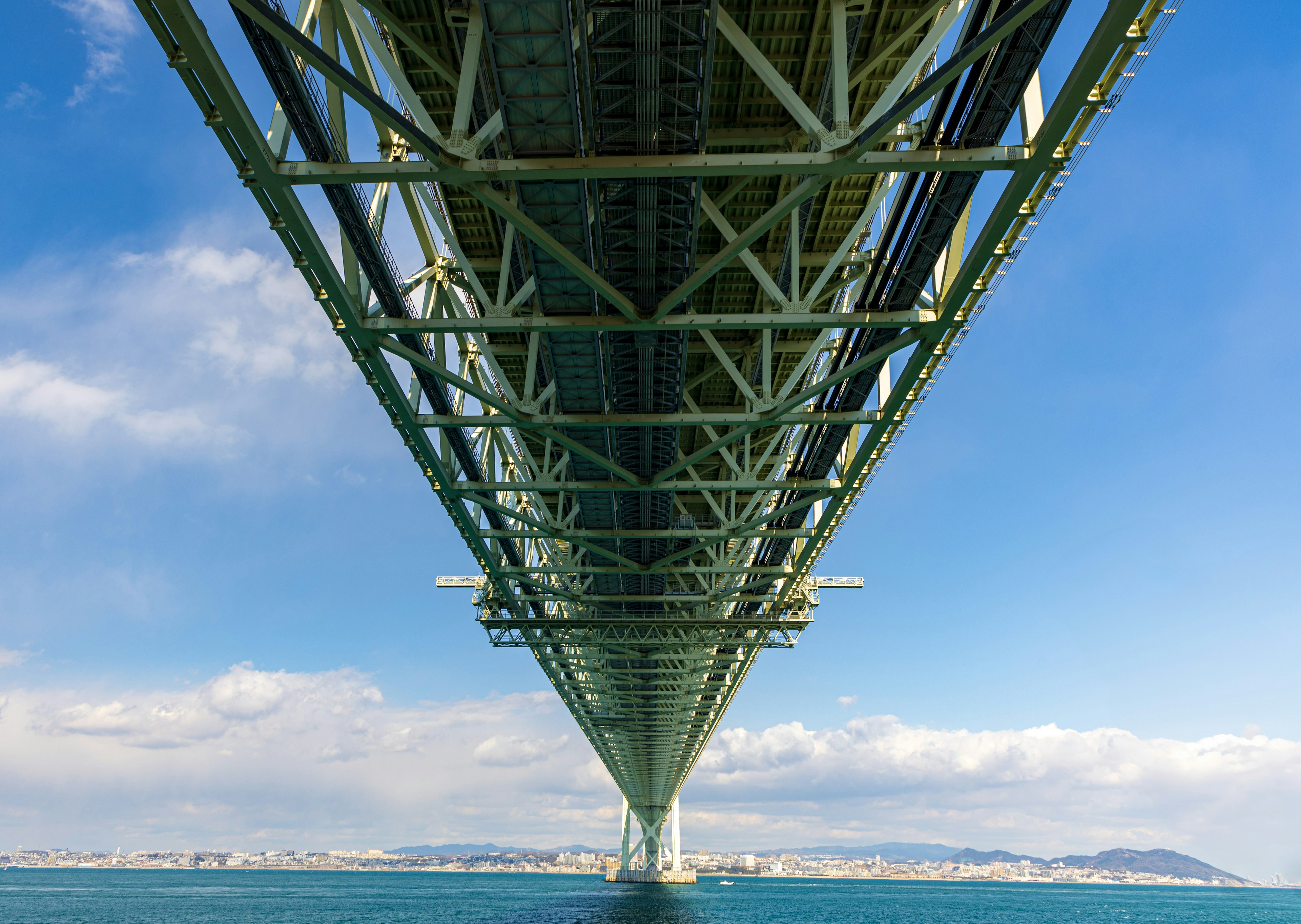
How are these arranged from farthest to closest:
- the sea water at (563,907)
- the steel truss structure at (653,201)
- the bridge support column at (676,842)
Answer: the bridge support column at (676,842) < the sea water at (563,907) < the steel truss structure at (653,201)

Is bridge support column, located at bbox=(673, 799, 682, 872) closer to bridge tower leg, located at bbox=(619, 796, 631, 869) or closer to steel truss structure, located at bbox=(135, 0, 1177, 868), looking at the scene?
bridge tower leg, located at bbox=(619, 796, 631, 869)

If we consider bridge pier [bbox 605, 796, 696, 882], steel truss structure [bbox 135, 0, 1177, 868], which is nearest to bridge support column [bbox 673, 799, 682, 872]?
bridge pier [bbox 605, 796, 696, 882]

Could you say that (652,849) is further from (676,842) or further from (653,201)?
(653,201)

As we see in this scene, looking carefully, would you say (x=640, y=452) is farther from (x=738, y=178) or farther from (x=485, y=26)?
(x=485, y=26)

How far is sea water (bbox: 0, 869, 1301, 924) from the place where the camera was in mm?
71125

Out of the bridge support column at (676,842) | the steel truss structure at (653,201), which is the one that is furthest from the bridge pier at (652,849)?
the steel truss structure at (653,201)

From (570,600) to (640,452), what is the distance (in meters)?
13.1

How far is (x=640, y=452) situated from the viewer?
80.0 ft

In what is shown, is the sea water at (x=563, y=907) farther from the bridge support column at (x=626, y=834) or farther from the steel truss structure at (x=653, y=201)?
the steel truss structure at (x=653, y=201)

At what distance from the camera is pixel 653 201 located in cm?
1528

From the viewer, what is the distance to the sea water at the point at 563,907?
71.1 metres

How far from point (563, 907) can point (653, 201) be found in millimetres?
83809

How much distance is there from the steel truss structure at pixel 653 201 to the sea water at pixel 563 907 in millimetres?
43963

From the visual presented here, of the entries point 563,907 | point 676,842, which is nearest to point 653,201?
point 563,907
